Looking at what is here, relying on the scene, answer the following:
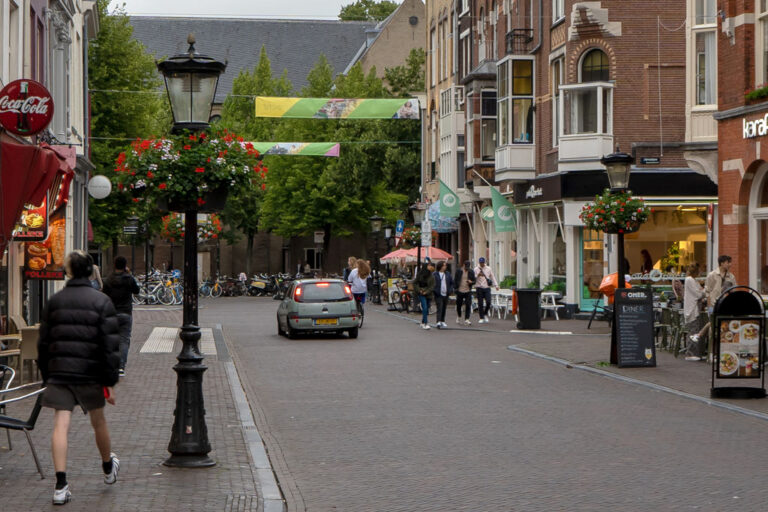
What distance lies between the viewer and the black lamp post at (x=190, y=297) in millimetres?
9500

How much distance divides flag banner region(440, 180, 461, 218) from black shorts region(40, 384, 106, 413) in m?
33.4

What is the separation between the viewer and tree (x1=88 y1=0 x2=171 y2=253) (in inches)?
1768

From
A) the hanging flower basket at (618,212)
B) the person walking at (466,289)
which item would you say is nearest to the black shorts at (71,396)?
the hanging flower basket at (618,212)

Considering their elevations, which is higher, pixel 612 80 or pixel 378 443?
pixel 612 80

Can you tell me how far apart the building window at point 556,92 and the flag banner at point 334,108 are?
8029mm

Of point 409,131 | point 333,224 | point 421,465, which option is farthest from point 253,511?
point 333,224

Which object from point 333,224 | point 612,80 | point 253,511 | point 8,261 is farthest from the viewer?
point 333,224

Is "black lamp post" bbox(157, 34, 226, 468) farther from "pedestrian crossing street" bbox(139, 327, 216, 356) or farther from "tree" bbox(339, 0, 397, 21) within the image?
"tree" bbox(339, 0, 397, 21)

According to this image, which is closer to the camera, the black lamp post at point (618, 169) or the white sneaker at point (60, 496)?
the white sneaker at point (60, 496)

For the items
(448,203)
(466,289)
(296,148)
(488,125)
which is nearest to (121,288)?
(466,289)

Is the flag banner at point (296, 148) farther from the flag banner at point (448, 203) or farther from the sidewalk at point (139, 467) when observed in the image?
the sidewalk at point (139, 467)

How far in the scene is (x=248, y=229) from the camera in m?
75.4

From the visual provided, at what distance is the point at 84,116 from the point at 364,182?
2901 centimetres

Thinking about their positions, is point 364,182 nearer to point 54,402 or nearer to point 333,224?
point 333,224
